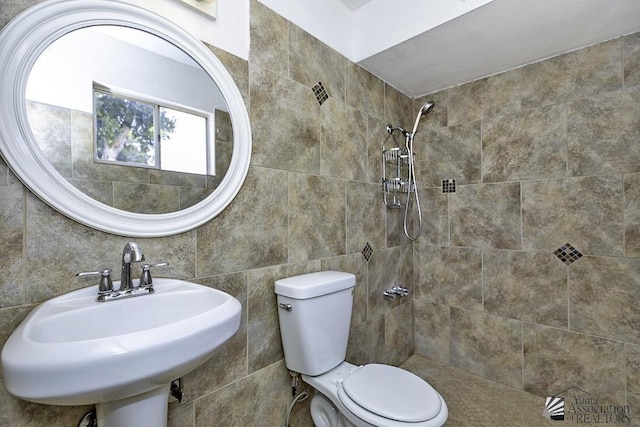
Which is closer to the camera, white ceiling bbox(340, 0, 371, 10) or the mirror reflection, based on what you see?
the mirror reflection

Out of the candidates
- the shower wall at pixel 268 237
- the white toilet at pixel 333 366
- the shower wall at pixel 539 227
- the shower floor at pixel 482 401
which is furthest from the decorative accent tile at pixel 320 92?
the shower floor at pixel 482 401

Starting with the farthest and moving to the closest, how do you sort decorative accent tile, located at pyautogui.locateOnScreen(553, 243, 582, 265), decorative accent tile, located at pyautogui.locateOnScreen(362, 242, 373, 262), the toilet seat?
1. decorative accent tile, located at pyautogui.locateOnScreen(362, 242, 373, 262)
2. decorative accent tile, located at pyautogui.locateOnScreen(553, 243, 582, 265)
3. the toilet seat

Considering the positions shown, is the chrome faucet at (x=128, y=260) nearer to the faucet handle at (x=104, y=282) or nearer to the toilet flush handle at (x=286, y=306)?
the faucet handle at (x=104, y=282)

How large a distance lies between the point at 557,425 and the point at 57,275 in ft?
8.11

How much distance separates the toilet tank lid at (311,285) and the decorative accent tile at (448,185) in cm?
123

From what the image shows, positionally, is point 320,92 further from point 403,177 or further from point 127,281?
point 127,281

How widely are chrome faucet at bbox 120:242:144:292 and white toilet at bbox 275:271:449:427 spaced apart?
1.94ft

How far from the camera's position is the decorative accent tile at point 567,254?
170 cm

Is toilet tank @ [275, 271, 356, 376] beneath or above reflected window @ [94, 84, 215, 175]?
beneath

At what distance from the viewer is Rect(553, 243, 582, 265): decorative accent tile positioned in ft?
5.57

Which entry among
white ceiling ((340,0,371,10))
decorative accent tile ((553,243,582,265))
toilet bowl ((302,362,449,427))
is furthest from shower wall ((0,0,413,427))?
decorative accent tile ((553,243,582,265))

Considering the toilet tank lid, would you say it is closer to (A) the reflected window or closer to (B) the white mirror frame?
(B) the white mirror frame

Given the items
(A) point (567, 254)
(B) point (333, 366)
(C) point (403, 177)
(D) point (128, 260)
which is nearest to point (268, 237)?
(D) point (128, 260)

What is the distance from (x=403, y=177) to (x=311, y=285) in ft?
4.42
